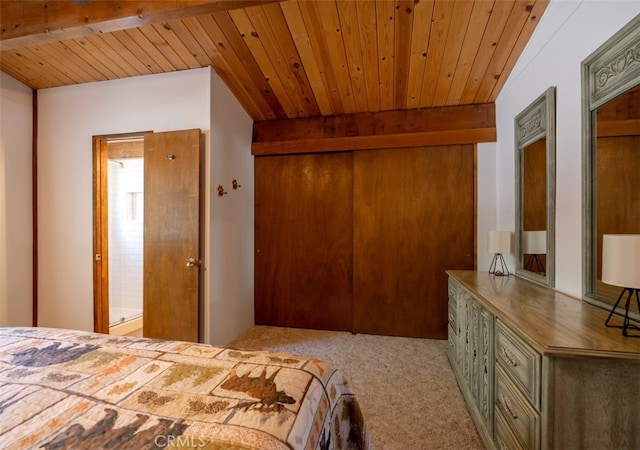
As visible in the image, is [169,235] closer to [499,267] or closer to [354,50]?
[354,50]

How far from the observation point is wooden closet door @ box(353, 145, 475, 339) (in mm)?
2920

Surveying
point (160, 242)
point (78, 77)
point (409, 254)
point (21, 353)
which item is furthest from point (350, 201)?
point (78, 77)

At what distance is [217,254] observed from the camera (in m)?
2.63

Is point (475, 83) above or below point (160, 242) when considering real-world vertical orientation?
above

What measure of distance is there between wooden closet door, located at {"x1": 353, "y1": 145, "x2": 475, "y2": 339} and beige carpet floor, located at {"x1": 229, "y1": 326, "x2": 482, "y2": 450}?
0.27 metres

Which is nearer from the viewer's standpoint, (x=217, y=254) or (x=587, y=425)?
(x=587, y=425)

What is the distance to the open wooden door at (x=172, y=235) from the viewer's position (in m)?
2.43

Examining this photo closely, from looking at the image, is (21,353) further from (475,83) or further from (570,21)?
(475,83)

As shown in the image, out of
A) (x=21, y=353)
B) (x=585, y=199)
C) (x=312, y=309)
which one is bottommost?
(x=312, y=309)

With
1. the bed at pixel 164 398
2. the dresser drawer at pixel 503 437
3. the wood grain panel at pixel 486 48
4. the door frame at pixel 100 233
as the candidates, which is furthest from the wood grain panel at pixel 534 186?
the door frame at pixel 100 233

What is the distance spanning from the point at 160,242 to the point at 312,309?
180 centimetres

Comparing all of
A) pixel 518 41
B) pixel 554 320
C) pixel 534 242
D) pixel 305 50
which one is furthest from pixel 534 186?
pixel 305 50

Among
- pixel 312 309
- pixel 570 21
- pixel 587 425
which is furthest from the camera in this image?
pixel 312 309

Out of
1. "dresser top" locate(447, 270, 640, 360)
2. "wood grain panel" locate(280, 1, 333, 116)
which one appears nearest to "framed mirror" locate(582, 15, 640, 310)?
"dresser top" locate(447, 270, 640, 360)
